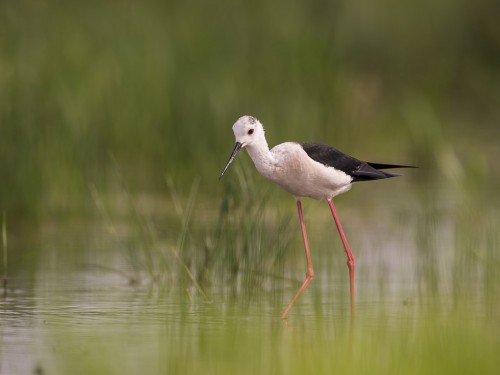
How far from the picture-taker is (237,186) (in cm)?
825

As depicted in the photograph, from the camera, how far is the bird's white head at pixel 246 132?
7.33m

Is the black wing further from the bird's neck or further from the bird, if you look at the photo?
the bird's neck

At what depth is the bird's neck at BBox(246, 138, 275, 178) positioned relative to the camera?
742 cm

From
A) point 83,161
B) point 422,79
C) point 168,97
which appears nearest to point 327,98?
point 168,97

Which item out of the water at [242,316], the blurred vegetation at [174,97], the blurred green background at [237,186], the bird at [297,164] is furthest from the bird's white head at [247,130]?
the blurred vegetation at [174,97]

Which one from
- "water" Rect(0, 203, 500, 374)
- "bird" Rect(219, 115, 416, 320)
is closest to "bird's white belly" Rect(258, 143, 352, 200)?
"bird" Rect(219, 115, 416, 320)

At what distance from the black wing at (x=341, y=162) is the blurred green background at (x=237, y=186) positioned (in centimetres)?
43

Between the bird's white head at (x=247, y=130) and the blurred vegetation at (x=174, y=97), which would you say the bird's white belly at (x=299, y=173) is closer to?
the bird's white head at (x=247, y=130)

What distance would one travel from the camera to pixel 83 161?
36.2 ft

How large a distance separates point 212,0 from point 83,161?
4553 millimetres

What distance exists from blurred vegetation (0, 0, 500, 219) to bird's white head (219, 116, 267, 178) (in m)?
2.35

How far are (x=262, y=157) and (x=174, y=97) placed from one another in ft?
15.7

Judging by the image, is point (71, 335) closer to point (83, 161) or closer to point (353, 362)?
point (353, 362)

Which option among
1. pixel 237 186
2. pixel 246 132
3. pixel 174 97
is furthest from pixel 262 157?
pixel 174 97
